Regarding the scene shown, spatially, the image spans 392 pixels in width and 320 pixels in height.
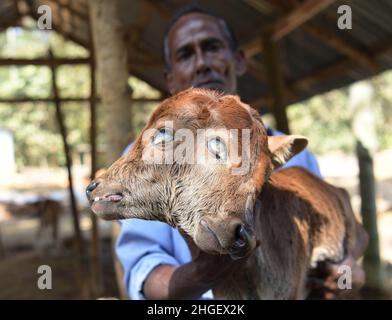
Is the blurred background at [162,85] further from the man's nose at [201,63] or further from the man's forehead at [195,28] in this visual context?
the man's forehead at [195,28]

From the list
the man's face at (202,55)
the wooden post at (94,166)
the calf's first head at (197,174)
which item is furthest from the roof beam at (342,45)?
the calf's first head at (197,174)

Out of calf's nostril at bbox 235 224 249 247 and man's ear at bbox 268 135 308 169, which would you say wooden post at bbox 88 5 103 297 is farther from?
calf's nostril at bbox 235 224 249 247

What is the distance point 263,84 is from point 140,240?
667 cm

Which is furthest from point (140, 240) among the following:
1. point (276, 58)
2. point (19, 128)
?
point (19, 128)

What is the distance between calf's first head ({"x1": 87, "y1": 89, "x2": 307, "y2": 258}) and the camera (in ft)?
3.50

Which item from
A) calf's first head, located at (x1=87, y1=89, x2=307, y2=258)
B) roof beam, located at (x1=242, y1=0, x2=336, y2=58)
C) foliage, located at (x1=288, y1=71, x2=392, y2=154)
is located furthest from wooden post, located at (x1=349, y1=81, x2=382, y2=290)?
foliage, located at (x1=288, y1=71, x2=392, y2=154)

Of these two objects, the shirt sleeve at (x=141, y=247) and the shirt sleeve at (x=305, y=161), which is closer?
the shirt sleeve at (x=141, y=247)

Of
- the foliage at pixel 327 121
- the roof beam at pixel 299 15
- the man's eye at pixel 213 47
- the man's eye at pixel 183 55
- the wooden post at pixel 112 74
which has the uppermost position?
the foliage at pixel 327 121

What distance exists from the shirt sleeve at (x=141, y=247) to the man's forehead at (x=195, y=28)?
31.8 inches

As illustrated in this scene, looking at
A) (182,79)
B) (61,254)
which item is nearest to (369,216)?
(182,79)

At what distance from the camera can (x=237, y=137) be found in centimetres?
113

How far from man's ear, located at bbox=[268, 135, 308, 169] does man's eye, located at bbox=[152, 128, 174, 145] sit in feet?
1.04

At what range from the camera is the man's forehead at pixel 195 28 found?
199cm

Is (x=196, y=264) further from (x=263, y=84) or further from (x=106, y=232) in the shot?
(x=106, y=232)
